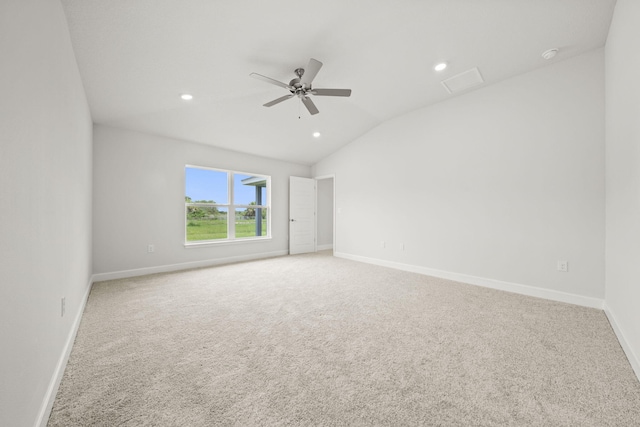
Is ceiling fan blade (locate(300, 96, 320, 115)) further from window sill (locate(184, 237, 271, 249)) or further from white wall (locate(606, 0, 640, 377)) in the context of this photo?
window sill (locate(184, 237, 271, 249))

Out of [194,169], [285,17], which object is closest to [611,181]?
[285,17]

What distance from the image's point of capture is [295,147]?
546 cm

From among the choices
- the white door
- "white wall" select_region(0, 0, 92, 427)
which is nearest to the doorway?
the white door

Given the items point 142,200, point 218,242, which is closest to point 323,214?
point 218,242

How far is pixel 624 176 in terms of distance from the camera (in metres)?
2.12

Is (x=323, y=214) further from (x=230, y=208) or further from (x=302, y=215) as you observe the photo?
(x=230, y=208)

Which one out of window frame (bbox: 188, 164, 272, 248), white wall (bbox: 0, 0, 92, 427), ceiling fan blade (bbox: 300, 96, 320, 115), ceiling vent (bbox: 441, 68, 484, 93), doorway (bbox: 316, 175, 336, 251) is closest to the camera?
white wall (bbox: 0, 0, 92, 427)

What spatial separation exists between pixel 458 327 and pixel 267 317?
1.86 m

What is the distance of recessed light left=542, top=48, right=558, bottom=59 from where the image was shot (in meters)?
2.84

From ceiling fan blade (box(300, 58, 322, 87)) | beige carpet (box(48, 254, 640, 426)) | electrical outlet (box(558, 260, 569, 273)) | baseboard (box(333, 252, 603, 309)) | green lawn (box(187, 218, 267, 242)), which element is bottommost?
beige carpet (box(48, 254, 640, 426))

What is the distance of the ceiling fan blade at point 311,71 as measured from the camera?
2426 millimetres

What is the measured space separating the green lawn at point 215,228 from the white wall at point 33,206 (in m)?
3.07

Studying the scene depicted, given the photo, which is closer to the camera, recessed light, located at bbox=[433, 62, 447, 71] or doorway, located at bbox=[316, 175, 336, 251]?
recessed light, located at bbox=[433, 62, 447, 71]

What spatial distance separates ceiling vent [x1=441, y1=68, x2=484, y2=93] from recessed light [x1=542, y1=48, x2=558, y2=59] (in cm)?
64
